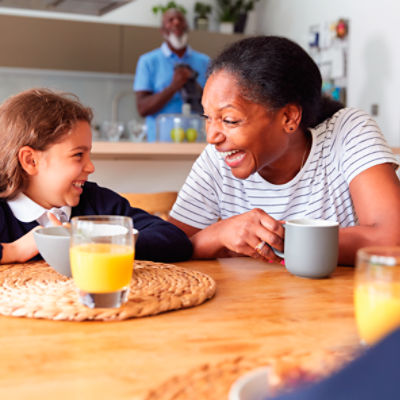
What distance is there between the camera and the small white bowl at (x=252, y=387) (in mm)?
385

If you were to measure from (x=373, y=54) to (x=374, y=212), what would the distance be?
3.00 metres

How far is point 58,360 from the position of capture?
0.57 m

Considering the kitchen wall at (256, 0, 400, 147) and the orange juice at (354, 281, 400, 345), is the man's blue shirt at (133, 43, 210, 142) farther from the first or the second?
the orange juice at (354, 281, 400, 345)

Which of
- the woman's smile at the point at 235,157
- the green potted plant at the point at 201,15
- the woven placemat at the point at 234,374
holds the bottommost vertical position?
the woven placemat at the point at 234,374

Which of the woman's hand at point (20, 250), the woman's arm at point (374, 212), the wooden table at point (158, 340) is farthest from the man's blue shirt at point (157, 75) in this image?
the wooden table at point (158, 340)

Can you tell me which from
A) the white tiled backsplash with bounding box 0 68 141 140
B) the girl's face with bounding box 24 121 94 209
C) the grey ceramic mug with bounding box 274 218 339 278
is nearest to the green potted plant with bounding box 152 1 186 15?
the white tiled backsplash with bounding box 0 68 141 140

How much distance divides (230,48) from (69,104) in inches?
15.8

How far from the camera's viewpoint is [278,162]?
1388mm

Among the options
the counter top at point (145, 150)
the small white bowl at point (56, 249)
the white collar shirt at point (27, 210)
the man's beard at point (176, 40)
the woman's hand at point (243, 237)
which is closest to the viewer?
the small white bowl at point (56, 249)

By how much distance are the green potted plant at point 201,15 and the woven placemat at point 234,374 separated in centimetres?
489

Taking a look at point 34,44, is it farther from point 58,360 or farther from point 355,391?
point 355,391

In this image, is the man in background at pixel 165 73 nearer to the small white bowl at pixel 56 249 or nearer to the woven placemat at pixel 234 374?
the small white bowl at pixel 56 249

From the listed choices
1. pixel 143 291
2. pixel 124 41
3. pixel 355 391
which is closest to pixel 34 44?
pixel 124 41

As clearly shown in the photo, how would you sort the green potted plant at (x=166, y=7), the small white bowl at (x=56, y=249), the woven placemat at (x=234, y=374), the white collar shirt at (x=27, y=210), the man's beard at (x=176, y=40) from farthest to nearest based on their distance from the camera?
the green potted plant at (x=166, y=7) < the man's beard at (x=176, y=40) < the white collar shirt at (x=27, y=210) < the small white bowl at (x=56, y=249) < the woven placemat at (x=234, y=374)
